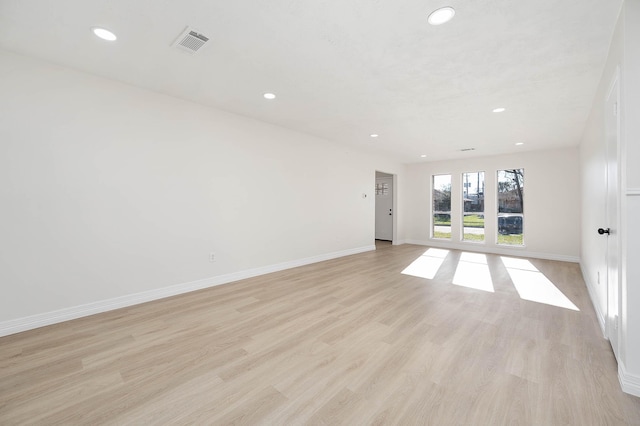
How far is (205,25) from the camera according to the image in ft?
6.87

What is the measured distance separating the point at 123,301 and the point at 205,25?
10.2 ft

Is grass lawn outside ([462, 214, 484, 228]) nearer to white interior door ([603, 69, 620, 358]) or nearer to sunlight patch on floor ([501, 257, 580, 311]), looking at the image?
sunlight patch on floor ([501, 257, 580, 311])

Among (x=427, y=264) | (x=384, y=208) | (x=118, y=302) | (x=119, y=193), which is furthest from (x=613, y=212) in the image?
(x=384, y=208)

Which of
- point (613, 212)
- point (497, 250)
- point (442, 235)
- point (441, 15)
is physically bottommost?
point (497, 250)

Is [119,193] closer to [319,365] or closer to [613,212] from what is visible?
A: [319,365]

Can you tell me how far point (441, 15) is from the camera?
76.6 inches

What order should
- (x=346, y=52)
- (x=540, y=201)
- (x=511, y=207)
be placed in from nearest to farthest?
(x=346, y=52), (x=540, y=201), (x=511, y=207)

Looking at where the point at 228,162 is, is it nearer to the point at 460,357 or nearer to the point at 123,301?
the point at 123,301

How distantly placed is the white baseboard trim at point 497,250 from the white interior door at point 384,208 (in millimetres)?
880

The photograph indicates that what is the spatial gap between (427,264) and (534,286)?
5.87 ft

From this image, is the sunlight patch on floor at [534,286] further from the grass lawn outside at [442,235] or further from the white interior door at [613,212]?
the grass lawn outside at [442,235]

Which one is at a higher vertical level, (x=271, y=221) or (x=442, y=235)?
(x=271, y=221)

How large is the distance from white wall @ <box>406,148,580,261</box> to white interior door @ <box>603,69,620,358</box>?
183 inches

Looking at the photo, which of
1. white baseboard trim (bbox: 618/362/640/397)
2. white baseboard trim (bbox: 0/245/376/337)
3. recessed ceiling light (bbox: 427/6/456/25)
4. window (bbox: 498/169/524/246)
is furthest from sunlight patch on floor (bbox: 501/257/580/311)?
white baseboard trim (bbox: 0/245/376/337)
